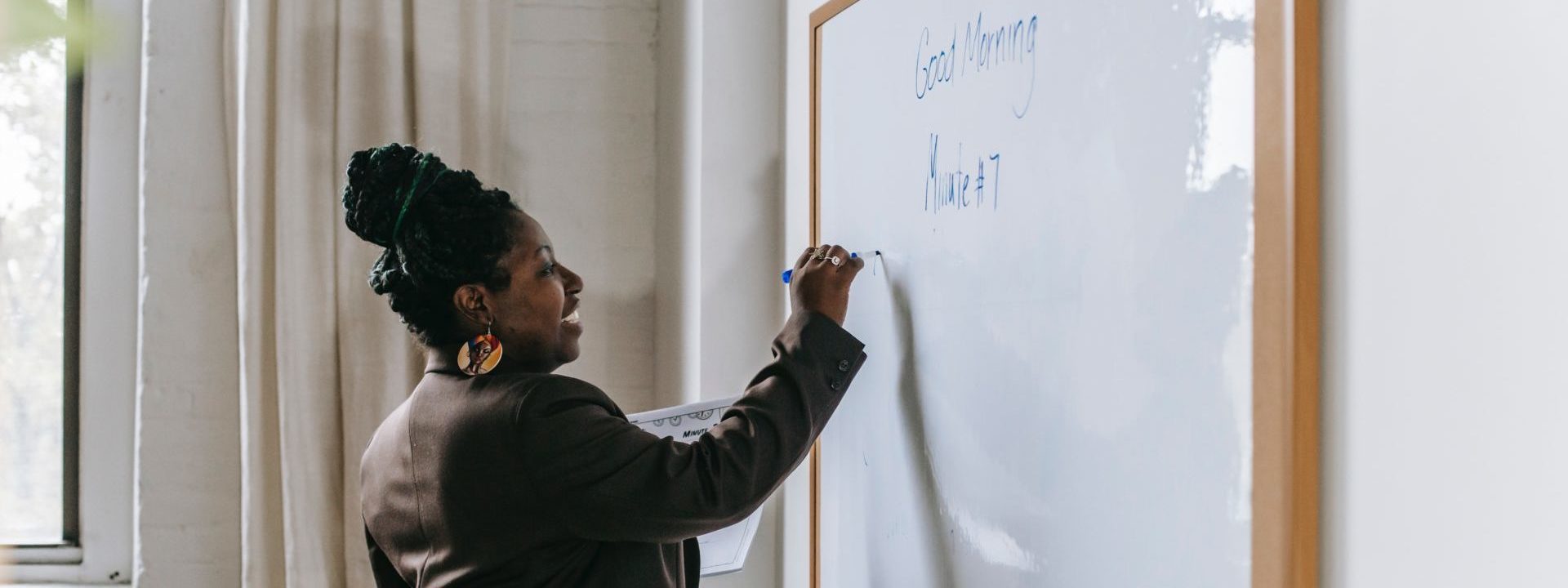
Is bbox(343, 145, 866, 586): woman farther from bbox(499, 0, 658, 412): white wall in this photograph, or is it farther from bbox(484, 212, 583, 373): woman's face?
bbox(499, 0, 658, 412): white wall

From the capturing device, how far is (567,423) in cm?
97

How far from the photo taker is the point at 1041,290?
880 mm

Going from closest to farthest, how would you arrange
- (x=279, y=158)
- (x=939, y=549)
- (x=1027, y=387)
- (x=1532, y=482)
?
(x=1532, y=482)
(x=1027, y=387)
(x=939, y=549)
(x=279, y=158)

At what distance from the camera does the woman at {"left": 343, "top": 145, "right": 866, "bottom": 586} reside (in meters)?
0.97

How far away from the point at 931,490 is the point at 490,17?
1.07m

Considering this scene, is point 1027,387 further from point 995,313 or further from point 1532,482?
point 1532,482

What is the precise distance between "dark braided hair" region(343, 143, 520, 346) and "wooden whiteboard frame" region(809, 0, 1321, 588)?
65cm

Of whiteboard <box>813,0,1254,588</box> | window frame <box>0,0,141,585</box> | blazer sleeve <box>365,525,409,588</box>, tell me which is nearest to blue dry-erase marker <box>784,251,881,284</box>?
whiteboard <box>813,0,1254,588</box>

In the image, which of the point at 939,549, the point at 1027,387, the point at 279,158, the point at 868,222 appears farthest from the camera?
the point at 279,158

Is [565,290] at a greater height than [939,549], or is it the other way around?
[565,290]

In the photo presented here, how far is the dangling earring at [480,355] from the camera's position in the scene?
1.05 meters

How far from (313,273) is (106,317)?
1.35 feet

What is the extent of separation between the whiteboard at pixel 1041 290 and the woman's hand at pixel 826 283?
4cm

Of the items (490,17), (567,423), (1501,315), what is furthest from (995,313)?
(490,17)
